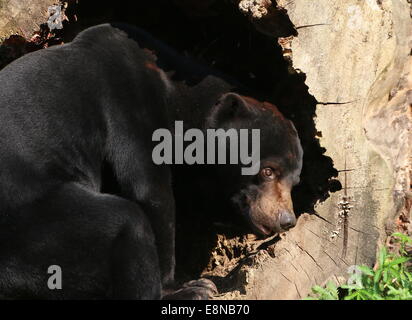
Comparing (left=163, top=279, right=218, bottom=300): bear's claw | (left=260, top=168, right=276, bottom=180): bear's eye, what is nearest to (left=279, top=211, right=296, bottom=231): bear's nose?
(left=260, top=168, right=276, bottom=180): bear's eye

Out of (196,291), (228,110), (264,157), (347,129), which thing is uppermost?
(228,110)

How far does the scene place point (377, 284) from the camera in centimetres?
513

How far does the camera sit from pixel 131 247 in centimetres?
487

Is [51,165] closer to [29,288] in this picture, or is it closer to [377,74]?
[29,288]

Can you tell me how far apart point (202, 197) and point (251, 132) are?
79cm

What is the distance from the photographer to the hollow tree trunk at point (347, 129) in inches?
198

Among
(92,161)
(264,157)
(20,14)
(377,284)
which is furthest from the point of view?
(20,14)

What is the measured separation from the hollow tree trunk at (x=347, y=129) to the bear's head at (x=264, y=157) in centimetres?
28

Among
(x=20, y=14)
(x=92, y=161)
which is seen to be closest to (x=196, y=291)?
(x=92, y=161)

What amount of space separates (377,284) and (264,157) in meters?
1.24

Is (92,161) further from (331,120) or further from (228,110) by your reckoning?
(331,120)

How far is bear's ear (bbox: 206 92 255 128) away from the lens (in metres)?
5.66

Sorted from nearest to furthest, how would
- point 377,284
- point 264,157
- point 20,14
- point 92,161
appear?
point 377,284 < point 92,161 < point 264,157 < point 20,14
